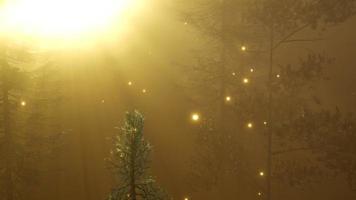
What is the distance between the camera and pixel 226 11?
70.2 feet

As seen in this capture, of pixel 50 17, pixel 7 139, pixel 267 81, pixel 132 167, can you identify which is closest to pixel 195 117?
pixel 267 81

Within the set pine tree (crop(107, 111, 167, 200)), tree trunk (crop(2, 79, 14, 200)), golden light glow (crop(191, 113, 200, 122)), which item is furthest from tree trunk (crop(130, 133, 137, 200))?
golden light glow (crop(191, 113, 200, 122))

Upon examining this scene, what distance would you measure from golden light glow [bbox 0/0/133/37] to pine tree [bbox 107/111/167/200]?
14.3m

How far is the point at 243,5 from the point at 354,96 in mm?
15942

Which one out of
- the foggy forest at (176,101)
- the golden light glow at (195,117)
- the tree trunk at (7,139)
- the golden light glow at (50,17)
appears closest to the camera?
the foggy forest at (176,101)

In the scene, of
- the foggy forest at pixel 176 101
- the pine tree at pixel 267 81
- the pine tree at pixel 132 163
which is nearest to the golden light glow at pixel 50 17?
the foggy forest at pixel 176 101

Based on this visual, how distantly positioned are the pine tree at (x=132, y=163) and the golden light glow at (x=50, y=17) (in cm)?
1435

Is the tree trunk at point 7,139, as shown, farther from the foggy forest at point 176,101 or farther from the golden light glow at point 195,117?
the golden light glow at point 195,117

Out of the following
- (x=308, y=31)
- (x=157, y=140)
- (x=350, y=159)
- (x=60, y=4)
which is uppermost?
(x=308, y=31)

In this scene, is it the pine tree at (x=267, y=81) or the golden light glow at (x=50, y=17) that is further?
the golden light glow at (x=50, y=17)

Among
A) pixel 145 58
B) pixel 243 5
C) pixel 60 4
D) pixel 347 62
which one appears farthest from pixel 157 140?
pixel 347 62

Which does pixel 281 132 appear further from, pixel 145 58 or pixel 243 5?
pixel 145 58

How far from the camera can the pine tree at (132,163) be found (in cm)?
661

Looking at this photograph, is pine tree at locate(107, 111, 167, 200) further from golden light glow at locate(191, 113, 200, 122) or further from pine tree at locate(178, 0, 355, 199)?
golden light glow at locate(191, 113, 200, 122)
